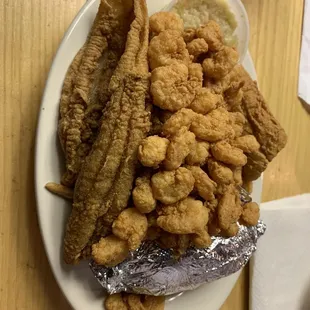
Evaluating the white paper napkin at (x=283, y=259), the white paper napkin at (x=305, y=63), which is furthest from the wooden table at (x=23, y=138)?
the white paper napkin at (x=305, y=63)

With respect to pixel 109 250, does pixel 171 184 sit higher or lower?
higher

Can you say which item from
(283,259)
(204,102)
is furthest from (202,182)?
(283,259)

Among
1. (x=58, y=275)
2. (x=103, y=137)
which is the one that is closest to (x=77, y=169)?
(x=103, y=137)

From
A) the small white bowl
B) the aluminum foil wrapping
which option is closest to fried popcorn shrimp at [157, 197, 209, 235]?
the aluminum foil wrapping

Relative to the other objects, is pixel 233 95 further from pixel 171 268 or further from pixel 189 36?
pixel 171 268

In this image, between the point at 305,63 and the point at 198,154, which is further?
the point at 305,63

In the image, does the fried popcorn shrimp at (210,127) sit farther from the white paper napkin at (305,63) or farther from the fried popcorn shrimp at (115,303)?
the white paper napkin at (305,63)

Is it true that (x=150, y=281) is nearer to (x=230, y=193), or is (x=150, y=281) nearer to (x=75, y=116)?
(x=230, y=193)
